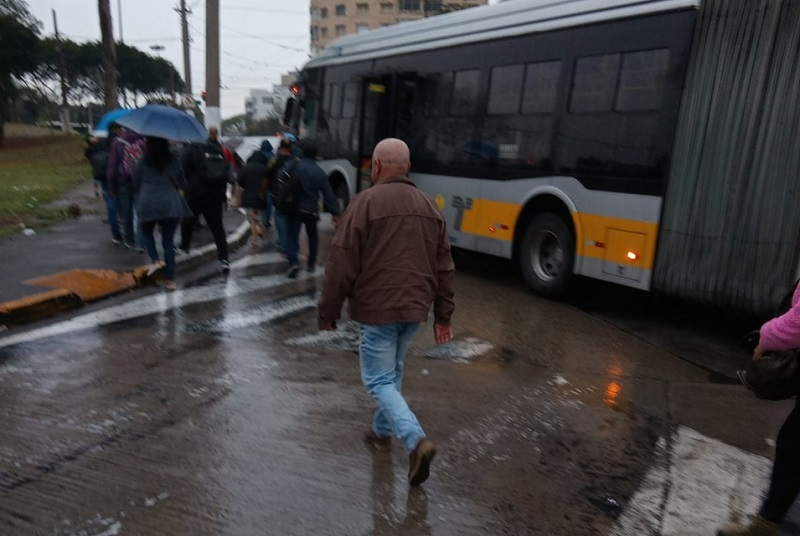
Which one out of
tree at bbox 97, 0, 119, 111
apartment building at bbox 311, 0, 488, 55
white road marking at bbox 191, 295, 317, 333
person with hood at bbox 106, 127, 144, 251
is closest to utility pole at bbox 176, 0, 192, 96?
tree at bbox 97, 0, 119, 111

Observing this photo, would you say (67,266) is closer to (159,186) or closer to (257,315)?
(159,186)

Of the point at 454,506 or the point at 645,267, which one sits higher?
the point at 645,267

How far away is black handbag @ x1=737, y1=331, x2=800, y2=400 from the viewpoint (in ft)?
9.37

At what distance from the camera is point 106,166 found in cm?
1043

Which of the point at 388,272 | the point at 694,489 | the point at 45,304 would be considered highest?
the point at 388,272

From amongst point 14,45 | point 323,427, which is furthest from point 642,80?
point 14,45

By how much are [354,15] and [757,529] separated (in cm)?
9148

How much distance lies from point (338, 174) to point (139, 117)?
5.53 metres

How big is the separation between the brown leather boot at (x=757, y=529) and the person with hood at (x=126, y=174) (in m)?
7.53

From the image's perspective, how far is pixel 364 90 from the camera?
11.4 meters

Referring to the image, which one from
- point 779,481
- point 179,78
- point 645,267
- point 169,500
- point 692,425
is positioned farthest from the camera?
point 179,78

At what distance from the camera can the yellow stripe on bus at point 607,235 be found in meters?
6.91

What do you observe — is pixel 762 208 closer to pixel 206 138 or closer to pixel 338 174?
pixel 206 138

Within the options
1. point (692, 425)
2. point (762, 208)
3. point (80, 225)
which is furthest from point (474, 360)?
point (80, 225)
